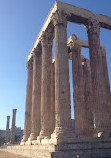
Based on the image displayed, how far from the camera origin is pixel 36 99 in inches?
1233

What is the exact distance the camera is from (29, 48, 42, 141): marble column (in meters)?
29.8

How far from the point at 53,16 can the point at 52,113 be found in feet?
43.1

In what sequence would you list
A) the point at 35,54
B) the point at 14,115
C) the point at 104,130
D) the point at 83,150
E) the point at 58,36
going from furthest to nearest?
the point at 14,115
the point at 35,54
the point at 58,36
the point at 104,130
the point at 83,150

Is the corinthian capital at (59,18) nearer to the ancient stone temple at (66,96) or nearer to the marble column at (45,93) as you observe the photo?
the ancient stone temple at (66,96)

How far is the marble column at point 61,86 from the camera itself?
1988 cm

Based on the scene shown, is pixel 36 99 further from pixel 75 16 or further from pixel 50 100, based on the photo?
pixel 75 16

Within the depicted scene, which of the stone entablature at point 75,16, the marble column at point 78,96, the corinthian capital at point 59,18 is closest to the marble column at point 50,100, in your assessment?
the marble column at point 78,96

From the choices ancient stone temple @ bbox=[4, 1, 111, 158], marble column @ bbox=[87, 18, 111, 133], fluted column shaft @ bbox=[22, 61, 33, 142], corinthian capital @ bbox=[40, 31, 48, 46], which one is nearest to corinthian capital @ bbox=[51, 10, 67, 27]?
ancient stone temple @ bbox=[4, 1, 111, 158]

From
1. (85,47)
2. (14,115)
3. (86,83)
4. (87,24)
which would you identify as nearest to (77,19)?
(87,24)

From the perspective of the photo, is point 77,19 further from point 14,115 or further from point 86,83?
point 14,115

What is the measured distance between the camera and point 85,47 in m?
35.4

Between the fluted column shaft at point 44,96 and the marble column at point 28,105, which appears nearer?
the fluted column shaft at point 44,96

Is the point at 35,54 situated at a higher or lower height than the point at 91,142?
higher

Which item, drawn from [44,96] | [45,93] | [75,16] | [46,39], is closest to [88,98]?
[45,93]
